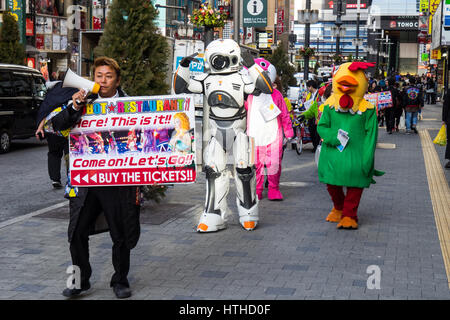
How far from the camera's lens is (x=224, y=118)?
307 inches

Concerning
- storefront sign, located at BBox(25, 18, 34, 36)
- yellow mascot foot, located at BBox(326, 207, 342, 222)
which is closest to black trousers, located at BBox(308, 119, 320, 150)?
yellow mascot foot, located at BBox(326, 207, 342, 222)

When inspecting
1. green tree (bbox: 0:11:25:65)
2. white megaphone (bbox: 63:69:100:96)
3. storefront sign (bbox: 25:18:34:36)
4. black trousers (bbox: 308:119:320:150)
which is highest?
storefront sign (bbox: 25:18:34:36)

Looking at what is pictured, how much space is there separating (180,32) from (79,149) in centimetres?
2708

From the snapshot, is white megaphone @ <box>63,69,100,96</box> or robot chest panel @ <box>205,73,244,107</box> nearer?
white megaphone @ <box>63,69,100,96</box>

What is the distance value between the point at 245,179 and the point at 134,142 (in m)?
2.86

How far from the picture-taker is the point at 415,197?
33.5 feet

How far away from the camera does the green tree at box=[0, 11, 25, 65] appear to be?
23297 mm

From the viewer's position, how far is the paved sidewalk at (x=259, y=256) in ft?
17.9

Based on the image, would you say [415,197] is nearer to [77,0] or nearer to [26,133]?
[26,133]

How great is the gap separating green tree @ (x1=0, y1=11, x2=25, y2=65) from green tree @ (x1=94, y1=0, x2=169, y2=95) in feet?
52.3

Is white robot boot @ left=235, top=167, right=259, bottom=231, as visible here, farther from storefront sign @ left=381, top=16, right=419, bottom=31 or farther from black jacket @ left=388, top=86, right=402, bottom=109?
storefront sign @ left=381, top=16, right=419, bottom=31

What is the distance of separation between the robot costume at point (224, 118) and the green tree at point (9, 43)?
56.0 ft

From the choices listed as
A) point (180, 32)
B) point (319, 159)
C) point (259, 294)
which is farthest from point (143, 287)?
point (180, 32)

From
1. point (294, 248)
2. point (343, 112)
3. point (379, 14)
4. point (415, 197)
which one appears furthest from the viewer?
point (379, 14)
